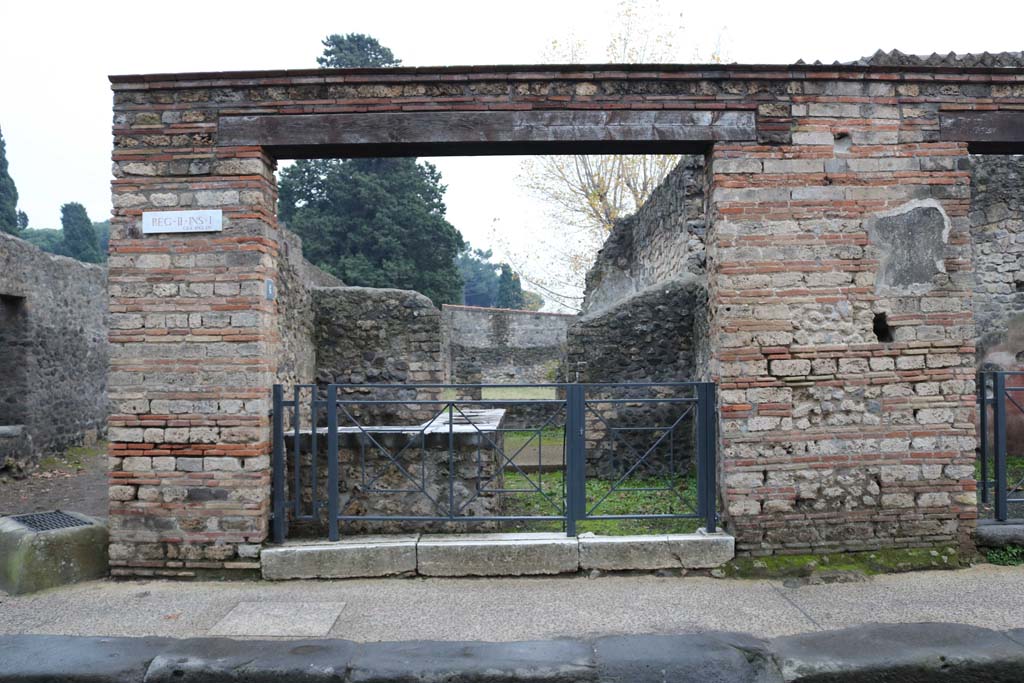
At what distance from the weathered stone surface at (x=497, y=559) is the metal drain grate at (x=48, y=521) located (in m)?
2.67

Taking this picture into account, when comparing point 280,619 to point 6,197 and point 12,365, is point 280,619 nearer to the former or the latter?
point 12,365

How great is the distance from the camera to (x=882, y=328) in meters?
5.48

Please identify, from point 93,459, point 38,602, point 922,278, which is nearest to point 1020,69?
point 922,278

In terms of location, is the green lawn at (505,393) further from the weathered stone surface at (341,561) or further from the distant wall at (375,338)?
the weathered stone surface at (341,561)

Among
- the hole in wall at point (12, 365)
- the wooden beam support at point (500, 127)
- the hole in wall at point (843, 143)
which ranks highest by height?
the wooden beam support at point (500, 127)

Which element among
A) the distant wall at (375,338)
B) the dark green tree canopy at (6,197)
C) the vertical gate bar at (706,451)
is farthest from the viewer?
the dark green tree canopy at (6,197)

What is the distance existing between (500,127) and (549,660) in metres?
3.60

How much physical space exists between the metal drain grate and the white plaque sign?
230cm

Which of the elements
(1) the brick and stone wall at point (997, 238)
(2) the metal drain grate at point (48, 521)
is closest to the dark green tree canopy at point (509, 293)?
(1) the brick and stone wall at point (997, 238)

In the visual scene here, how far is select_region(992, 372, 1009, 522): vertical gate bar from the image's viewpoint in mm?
5426

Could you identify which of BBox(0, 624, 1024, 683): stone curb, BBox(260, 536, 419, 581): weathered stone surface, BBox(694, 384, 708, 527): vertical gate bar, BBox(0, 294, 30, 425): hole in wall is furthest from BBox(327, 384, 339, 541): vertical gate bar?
BBox(0, 294, 30, 425): hole in wall

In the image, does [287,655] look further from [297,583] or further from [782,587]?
[782,587]

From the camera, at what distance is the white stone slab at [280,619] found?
173 inches

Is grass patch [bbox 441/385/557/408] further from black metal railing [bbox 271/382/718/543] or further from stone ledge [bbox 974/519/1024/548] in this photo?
stone ledge [bbox 974/519/1024/548]
